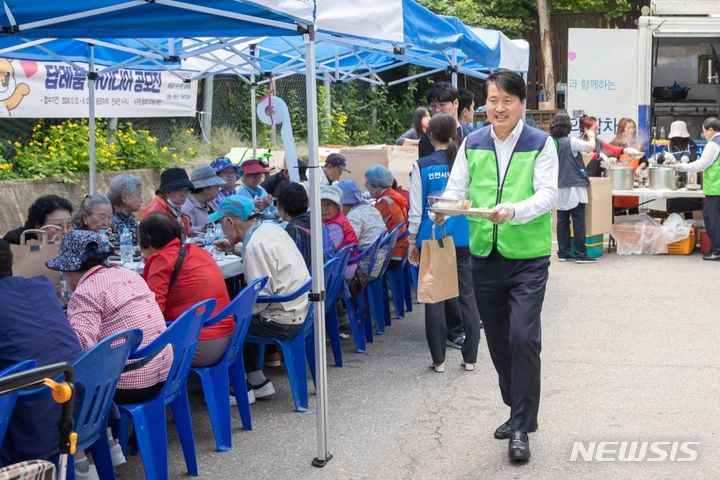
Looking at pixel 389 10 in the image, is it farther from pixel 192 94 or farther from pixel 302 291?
pixel 192 94

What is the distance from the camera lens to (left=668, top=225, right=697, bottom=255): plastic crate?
12003 mm

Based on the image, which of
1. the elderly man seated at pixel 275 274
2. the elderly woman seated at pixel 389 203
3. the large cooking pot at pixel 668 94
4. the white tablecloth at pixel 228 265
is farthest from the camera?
the large cooking pot at pixel 668 94

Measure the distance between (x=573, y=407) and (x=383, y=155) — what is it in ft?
18.6

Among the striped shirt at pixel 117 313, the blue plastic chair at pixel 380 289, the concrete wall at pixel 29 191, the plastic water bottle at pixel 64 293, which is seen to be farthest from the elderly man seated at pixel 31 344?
the concrete wall at pixel 29 191

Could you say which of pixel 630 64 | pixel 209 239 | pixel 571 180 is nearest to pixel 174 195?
pixel 209 239

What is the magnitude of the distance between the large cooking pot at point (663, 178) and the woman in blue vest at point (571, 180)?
1081 millimetres

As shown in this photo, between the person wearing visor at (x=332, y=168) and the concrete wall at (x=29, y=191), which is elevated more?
the person wearing visor at (x=332, y=168)

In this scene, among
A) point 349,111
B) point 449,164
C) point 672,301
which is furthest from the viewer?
point 349,111

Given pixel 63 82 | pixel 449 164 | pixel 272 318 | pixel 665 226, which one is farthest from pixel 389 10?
pixel 665 226

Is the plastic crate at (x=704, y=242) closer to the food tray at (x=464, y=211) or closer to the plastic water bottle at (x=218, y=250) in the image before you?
the plastic water bottle at (x=218, y=250)

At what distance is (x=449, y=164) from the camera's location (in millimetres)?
6500

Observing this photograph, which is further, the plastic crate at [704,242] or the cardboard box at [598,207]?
the plastic crate at [704,242]

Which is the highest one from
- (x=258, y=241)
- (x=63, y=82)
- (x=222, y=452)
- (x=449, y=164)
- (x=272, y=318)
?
(x=63, y=82)

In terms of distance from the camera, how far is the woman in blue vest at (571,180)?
1109cm
